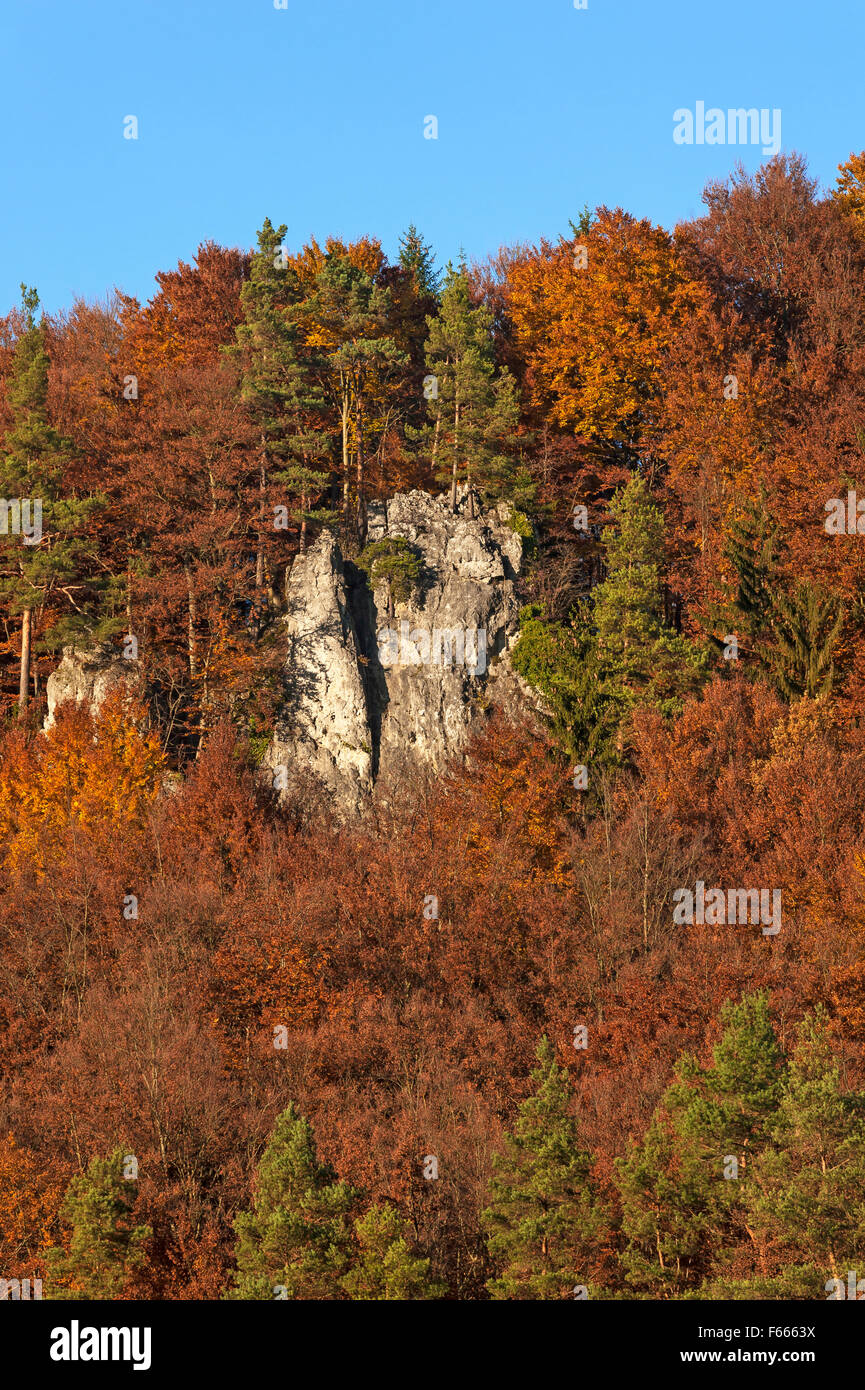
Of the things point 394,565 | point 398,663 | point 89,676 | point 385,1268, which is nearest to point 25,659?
point 89,676

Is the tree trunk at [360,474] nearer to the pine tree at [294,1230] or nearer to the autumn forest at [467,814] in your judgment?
the autumn forest at [467,814]

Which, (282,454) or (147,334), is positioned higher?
(147,334)

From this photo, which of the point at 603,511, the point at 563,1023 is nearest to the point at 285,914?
the point at 563,1023

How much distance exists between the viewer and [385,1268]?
23.2 metres

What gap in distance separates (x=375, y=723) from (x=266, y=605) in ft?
18.5

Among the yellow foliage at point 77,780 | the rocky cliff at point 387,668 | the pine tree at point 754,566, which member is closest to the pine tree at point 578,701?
the rocky cliff at point 387,668

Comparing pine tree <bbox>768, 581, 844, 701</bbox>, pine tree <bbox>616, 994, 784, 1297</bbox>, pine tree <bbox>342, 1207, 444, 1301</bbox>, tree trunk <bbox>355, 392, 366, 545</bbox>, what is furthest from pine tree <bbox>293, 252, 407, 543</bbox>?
pine tree <bbox>342, 1207, 444, 1301</bbox>

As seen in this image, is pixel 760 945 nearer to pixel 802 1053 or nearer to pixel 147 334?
pixel 802 1053

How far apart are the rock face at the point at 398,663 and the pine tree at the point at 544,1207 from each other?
19709mm

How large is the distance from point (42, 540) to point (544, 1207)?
92.4 feet

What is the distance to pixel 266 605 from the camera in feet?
154

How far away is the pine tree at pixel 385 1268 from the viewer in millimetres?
22906

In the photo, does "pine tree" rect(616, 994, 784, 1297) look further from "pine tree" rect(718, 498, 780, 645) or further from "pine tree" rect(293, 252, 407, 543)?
"pine tree" rect(293, 252, 407, 543)

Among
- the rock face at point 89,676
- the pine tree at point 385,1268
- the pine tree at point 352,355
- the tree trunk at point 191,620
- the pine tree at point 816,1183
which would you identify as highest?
the pine tree at point 352,355
